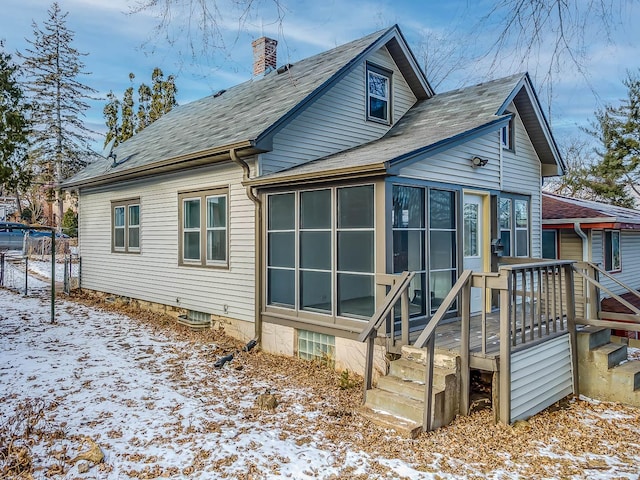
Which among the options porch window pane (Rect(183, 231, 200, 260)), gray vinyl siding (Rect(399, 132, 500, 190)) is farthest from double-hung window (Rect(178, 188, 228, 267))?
gray vinyl siding (Rect(399, 132, 500, 190))

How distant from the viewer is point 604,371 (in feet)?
20.0

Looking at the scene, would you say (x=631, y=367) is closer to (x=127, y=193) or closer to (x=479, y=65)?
(x=479, y=65)

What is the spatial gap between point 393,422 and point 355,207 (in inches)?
114

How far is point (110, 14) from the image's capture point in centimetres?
448

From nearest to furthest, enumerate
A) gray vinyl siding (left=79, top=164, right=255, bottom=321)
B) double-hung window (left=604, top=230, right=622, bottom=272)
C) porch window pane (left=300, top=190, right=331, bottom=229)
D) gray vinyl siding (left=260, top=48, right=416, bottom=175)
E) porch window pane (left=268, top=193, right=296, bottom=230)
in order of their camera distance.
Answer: porch window pane (left=300, top=190, right=331, bottom=229)
porch window pane (left=268, top=193, right=296, bottom=230)
gray vinyl siding (left=260, top=48, right=416, bottom=175)
gray vinyl siding (left=79, top=164, right=255, bottom=321)
double-hung window (left=604, top=230, right=622, bottom=272)

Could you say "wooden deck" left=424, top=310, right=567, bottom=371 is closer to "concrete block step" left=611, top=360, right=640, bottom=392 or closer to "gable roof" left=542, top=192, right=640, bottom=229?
"concrete block step" left=611, top=360, right=640, bottom=392

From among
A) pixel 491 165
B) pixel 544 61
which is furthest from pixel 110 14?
pixel 491 165

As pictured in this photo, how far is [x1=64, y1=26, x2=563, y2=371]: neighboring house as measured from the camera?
21.2 feet

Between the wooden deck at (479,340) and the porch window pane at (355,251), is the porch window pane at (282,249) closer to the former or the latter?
the porch window pane at (355,251)

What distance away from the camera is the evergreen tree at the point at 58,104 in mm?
28500

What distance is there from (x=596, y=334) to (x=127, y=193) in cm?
1011

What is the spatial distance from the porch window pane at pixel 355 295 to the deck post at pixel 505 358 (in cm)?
179

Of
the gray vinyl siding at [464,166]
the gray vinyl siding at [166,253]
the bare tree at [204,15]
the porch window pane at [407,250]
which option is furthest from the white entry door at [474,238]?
the bare tree at [204,15]

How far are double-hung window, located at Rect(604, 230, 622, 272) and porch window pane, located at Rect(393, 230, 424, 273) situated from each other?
10.2m
